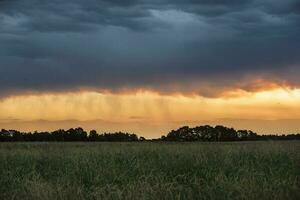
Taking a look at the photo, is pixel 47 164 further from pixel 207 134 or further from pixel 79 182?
pixel 207 134

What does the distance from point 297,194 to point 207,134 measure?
50.2 metres

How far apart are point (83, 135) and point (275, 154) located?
52970mm

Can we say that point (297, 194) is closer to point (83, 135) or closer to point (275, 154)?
point (275, 154)

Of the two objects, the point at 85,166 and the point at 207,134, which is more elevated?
the point at 207,134

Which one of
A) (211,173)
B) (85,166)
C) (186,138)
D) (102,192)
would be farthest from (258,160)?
(186,138)

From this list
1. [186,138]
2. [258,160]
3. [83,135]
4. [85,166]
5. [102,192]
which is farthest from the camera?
[83,135]

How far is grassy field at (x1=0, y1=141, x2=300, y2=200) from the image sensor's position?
11062 mm

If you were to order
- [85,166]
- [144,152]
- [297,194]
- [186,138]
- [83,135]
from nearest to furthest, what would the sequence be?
[297,194]
[85,166]
[144,152]
[186,138]
[83,135]

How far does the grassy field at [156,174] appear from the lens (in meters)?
11.1

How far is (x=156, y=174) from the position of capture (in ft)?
45.6

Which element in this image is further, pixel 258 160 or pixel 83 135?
pixel 83 135

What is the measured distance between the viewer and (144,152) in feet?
57.4

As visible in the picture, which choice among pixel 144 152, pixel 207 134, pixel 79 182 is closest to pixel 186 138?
pixel 207 134

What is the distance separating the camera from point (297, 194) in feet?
35.1
